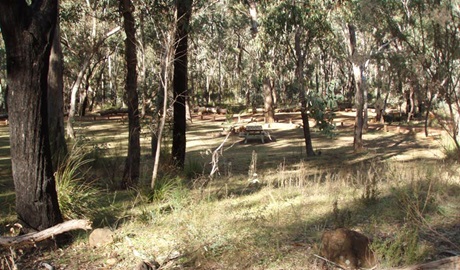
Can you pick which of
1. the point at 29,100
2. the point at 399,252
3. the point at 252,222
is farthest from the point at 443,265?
the point at 29,100

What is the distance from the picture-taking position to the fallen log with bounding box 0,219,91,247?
14.0 ft

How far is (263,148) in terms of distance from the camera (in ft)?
58.3

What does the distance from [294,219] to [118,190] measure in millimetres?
3651

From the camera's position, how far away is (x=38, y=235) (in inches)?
176

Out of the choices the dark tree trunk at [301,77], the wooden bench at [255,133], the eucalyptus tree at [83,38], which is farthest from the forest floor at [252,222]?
the eucalyptus tree at [83,38]

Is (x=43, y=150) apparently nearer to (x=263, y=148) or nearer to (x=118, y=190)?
(x=118, y=190)

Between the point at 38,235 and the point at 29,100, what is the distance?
1.37 metres

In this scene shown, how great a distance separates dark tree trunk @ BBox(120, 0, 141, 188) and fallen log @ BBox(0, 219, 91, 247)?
11.6ft

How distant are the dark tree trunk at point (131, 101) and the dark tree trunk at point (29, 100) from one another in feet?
10.5

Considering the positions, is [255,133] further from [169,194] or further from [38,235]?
[38,235]

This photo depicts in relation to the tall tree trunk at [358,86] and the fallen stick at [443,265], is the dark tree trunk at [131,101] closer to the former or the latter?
the fallen stick at [443,265]

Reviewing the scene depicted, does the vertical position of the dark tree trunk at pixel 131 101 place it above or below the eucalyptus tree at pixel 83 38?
below

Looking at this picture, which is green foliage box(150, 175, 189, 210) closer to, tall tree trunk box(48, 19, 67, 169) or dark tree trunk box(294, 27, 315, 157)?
tall tree trunk box(48, 19, 67, 169)

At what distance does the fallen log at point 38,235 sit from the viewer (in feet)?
14.0
